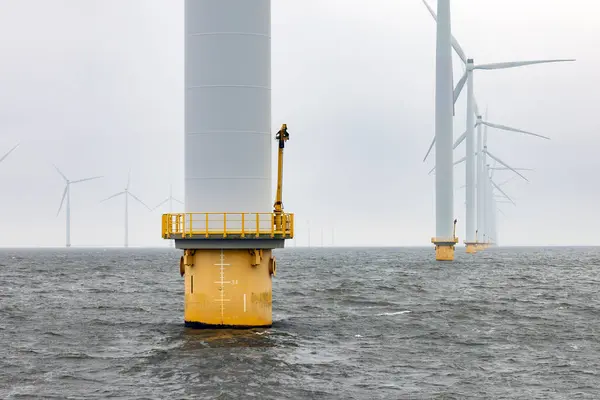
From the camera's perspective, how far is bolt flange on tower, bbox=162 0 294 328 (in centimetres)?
3812

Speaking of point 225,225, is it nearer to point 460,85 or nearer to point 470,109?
point 460,85

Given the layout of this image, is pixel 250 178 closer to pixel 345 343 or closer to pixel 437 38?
pixel 345 343

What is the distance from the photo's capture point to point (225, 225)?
38156 millimetres

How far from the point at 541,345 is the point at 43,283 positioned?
6077 cm

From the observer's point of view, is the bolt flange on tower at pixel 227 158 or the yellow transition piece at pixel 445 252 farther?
the yellow transition piece at pixel 445 252

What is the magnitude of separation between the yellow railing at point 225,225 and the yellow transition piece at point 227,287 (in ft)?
2.85

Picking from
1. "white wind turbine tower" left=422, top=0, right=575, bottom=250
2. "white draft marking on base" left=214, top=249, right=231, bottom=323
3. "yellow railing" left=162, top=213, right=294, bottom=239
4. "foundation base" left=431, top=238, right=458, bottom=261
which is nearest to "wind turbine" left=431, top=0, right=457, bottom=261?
"foundation base" left=431, top=238, right=458, bottom=261

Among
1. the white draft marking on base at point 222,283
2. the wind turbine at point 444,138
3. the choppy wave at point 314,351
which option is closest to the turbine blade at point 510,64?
the wind turbine at point 444,138

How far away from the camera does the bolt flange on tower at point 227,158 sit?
38125 millimetres

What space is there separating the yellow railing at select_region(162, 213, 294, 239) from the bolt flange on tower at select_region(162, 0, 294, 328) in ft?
0.14

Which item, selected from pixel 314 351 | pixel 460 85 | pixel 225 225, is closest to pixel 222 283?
pixel 225 225

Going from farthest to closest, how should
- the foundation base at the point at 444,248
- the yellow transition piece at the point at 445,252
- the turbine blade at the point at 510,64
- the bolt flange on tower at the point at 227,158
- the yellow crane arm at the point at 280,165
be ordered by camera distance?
the yellow transition piece at the point at 445,252 → the foundation base at the point at 444,248 → the turbine blade at the point at 510,64 → the yellow crane arm at the point at 280,165 → the bolt flange on tower at the point at 227,158

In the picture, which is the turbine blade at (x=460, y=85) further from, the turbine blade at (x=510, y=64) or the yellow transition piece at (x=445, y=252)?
the yellow transition piece at (x=445, y=252)

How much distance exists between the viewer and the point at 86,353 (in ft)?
117
